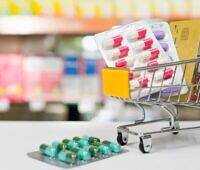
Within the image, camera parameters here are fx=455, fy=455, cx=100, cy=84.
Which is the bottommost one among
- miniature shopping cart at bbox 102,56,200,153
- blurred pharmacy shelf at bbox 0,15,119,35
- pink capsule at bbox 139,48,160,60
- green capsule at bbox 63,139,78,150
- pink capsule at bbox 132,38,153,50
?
green capsule at bbox 63,139,78,150

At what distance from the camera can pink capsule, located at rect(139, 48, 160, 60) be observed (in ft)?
2.56

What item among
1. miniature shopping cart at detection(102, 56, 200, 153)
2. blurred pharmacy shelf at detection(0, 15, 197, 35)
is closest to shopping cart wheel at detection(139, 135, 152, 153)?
miniature shopping cart at detection(102, 56, 200, 153)

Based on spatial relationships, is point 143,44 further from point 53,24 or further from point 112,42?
point 53,24

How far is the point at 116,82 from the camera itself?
0.75 m

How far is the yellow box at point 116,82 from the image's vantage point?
28.9 inches

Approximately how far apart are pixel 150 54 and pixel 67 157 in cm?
24

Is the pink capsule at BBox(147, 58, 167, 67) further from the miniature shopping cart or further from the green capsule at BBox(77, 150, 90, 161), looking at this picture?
the green capsule at BBox(77, 150, 90, 161)

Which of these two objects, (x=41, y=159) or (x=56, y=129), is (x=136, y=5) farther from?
(x=41, y=159)

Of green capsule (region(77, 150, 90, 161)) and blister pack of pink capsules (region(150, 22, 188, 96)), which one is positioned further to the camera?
blister pack of pink capsules (region(150, 22, 188, 96))

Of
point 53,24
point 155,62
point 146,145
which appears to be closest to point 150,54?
point 155,62

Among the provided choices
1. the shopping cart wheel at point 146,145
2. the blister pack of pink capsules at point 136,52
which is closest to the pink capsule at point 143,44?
the blister pack of pink capsules at point 136,52

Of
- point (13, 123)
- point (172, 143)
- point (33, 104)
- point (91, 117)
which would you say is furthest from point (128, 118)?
point (172, 143)

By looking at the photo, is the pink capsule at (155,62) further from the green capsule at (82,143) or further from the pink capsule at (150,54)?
the green capsule at (82,143)

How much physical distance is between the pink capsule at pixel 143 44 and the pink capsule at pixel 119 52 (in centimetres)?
2
